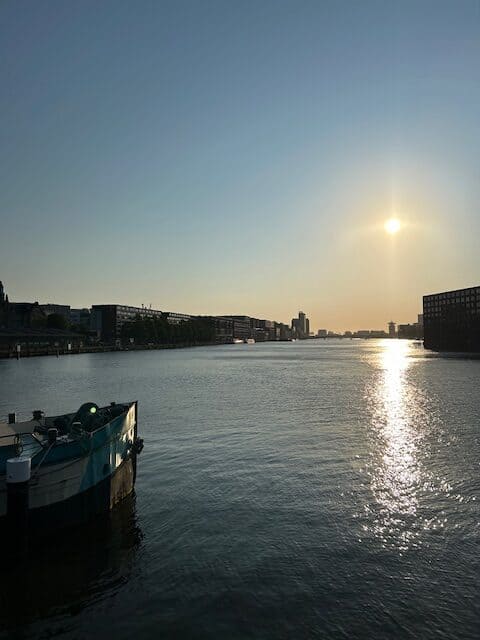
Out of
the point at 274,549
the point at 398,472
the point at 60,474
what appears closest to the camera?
the point at 274,549

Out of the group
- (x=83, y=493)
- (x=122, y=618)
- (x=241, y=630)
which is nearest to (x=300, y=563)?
(x=241, y=630)

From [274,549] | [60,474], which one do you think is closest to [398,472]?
[274,549]

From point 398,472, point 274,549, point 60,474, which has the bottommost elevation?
point 398,472

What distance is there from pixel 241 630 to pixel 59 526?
8.10m

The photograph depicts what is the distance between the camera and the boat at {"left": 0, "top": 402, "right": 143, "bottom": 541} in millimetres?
14367

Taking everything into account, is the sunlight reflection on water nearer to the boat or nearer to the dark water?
the dark water

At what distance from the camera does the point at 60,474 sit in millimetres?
16047

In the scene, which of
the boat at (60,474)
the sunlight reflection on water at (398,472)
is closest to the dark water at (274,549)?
the sunlight reflection on water at (398,472)

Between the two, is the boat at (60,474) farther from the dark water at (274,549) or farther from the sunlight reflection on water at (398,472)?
the sunlight reflection on water at (398,472)

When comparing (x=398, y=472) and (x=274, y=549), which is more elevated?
(x=274, y=549)

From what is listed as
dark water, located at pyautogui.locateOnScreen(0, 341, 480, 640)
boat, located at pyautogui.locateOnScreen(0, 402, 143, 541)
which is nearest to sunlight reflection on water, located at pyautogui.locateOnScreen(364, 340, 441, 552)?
dark water, located at pyautogui.locateOnScreen(0, 341, 480, 640)

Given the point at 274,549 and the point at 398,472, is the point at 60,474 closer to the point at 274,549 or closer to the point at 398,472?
the point at 274,549

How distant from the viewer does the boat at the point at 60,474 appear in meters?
14.4

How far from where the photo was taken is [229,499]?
2025 centimetres
